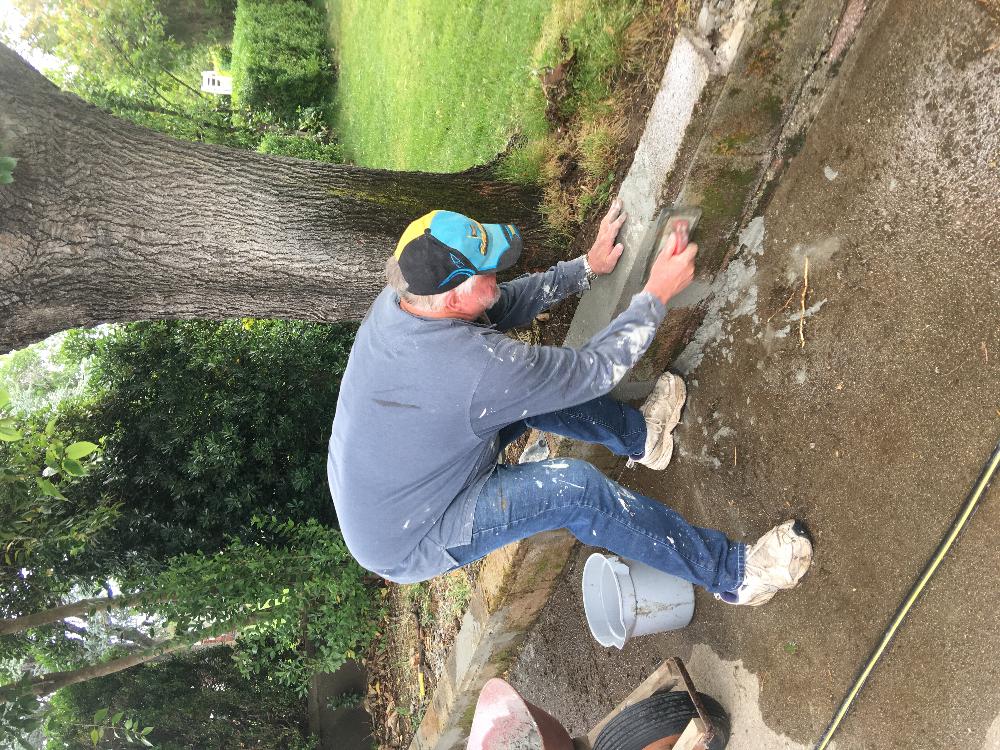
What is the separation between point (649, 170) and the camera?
8.80ft

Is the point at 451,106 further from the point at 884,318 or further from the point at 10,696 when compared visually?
the point at 10,696

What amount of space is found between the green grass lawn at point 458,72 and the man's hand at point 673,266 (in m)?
0.89

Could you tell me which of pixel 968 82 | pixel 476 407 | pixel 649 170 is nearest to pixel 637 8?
pixel 649 170

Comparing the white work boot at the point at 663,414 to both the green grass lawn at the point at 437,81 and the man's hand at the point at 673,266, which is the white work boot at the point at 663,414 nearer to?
the man's hand at the point at 673,266

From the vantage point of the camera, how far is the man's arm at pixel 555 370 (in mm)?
2182

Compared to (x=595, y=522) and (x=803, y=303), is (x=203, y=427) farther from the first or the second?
(x=803, y=303)

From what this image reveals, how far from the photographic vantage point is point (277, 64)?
33.7ft

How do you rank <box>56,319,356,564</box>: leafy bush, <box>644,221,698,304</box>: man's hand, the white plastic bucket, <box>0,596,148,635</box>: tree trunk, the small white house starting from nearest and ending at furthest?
<box>644,221,698,304</box>: man's hand
the white plastic bucket
<box>0,596,148,635</box>: tree trunk
<box>56,319,356,564</box>: leafy bush
the small white house

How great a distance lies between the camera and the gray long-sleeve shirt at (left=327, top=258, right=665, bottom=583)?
2.20 m

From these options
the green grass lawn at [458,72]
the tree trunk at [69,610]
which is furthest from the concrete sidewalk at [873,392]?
the tree trunk at [69,610]

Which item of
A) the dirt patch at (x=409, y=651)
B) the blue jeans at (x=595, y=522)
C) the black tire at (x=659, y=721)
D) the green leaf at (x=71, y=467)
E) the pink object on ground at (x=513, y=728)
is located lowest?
the dirt patch at (x=409, y=651)

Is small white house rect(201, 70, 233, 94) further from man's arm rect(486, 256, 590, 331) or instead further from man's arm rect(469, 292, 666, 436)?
man's arm rect(469, 292, 666, 436)

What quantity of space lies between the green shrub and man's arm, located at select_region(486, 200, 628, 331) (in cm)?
694

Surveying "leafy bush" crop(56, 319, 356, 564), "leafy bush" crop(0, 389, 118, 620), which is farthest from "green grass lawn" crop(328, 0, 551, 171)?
"leafy bush" crop(0, 389, 118, 620)
